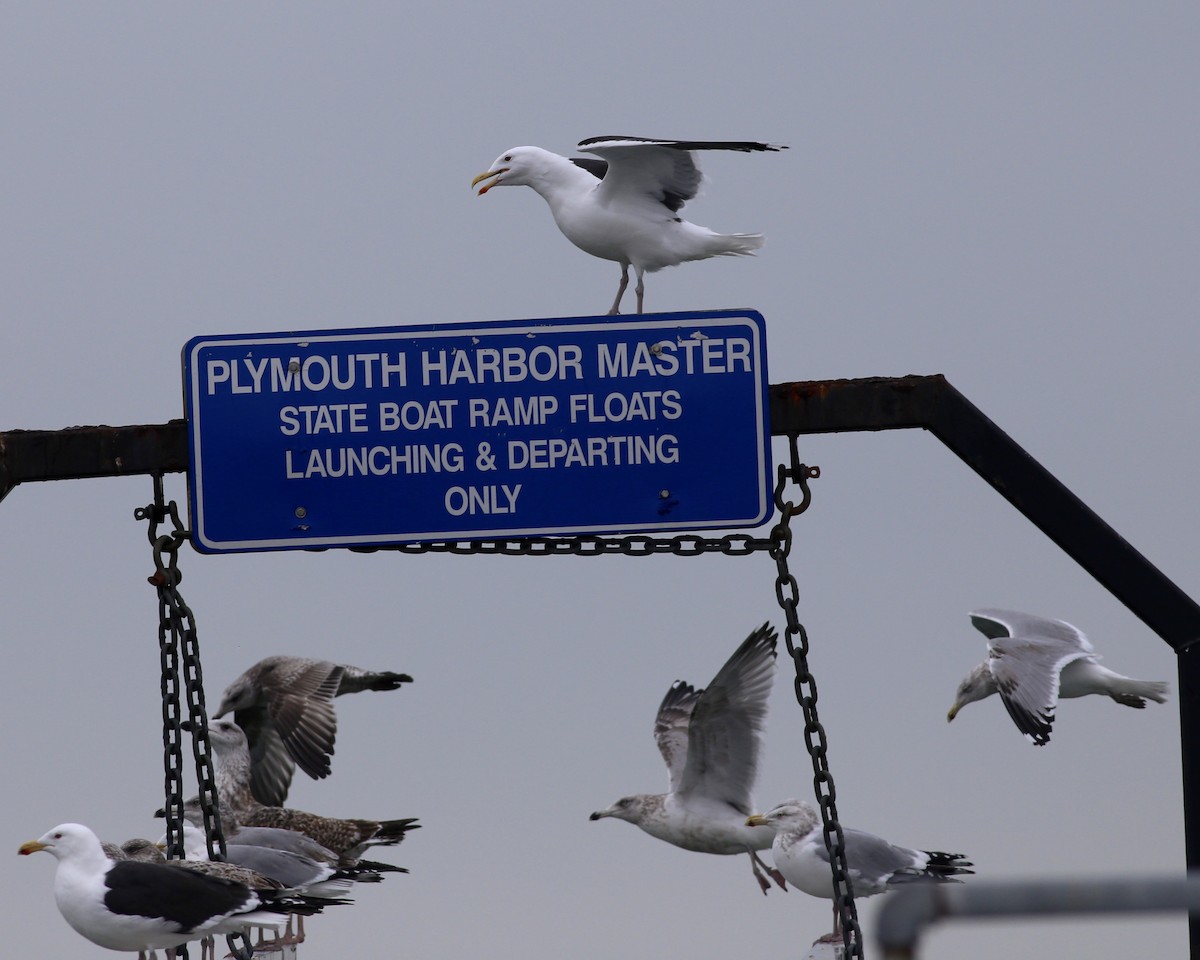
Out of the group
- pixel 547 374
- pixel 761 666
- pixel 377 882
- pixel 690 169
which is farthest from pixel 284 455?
pixel 761 666

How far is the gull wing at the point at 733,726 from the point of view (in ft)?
29.5

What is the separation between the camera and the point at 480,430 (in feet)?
15.6

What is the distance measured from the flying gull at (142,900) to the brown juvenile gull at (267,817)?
2881 millimetres

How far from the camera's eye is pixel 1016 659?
862 cm

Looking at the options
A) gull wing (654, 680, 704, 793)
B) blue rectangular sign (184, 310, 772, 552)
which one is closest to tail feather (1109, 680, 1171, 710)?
gull wing (654, 680, 704, 793)

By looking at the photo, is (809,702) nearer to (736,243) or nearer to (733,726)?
(736,243)

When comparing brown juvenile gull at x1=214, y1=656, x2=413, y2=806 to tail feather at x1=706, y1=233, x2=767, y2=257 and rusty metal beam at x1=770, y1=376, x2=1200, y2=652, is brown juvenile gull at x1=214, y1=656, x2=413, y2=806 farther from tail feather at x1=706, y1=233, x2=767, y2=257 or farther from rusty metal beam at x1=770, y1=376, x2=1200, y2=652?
Answer: rusty metal beam at x1=770, y1=376, x2=1200, y2=652

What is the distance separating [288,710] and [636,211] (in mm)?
4677

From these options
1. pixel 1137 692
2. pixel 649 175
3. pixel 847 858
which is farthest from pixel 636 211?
pixel 1137 692

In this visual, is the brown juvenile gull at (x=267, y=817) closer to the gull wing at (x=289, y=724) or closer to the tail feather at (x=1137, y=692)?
the gull wing at (x=289, y=724)

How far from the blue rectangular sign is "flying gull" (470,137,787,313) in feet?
3.10

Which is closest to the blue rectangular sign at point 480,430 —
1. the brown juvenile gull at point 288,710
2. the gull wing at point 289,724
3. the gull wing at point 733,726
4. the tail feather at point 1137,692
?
the gull wing at point 733,726

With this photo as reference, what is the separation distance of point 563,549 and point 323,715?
4.99 meters

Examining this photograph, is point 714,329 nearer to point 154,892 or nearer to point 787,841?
point 154,892
